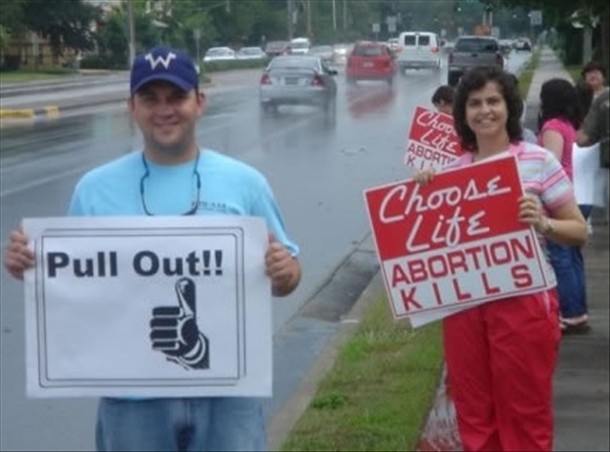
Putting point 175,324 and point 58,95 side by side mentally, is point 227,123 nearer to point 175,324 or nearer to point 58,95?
point 58,95

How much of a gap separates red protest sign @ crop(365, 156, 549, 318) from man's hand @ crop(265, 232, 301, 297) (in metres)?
1.56

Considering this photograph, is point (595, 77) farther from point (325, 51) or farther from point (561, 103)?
point (325, 51)

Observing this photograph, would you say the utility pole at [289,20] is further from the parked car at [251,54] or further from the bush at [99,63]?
the bush at [99,63]

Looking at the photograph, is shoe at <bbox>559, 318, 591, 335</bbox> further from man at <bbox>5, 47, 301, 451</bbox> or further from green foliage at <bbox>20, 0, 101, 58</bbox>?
green foliage at <bbox>20, 0, 101, 58</bbox>

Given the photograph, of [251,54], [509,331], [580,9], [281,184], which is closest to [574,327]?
[509,331]

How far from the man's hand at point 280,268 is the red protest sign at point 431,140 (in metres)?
6.32

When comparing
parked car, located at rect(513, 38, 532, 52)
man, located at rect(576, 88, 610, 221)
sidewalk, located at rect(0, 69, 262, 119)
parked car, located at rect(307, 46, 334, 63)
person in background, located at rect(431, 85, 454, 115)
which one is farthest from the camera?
parked car, located at rect(513, 38, 532, 52)

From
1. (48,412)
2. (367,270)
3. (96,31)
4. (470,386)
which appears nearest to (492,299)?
(470,386)

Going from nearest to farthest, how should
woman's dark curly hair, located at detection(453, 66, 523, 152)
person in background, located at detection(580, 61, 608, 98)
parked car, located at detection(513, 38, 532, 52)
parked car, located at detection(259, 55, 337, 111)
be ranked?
woman's dark curly hair, located at detection(453, 66, 523, 152) < person in background, located at detection(580, 61, 608, 98) < parked car, located at detection(259, 55, 337, 111) < parked car, located at detection(513, 38, 532, 52)

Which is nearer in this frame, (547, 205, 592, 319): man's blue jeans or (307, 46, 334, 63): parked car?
(547, 205, 592, 319): man's blue jeans

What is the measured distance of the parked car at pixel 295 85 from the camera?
43.6 metres

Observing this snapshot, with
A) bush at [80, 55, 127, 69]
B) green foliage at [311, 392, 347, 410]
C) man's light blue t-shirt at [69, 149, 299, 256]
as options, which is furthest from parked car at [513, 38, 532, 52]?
man's light blue t-shirt at [69, 149, 299, 256]

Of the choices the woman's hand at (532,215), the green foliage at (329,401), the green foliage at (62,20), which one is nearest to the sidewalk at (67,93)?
the green foliage at (62,20)

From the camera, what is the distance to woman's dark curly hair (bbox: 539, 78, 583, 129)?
10.0 meters
